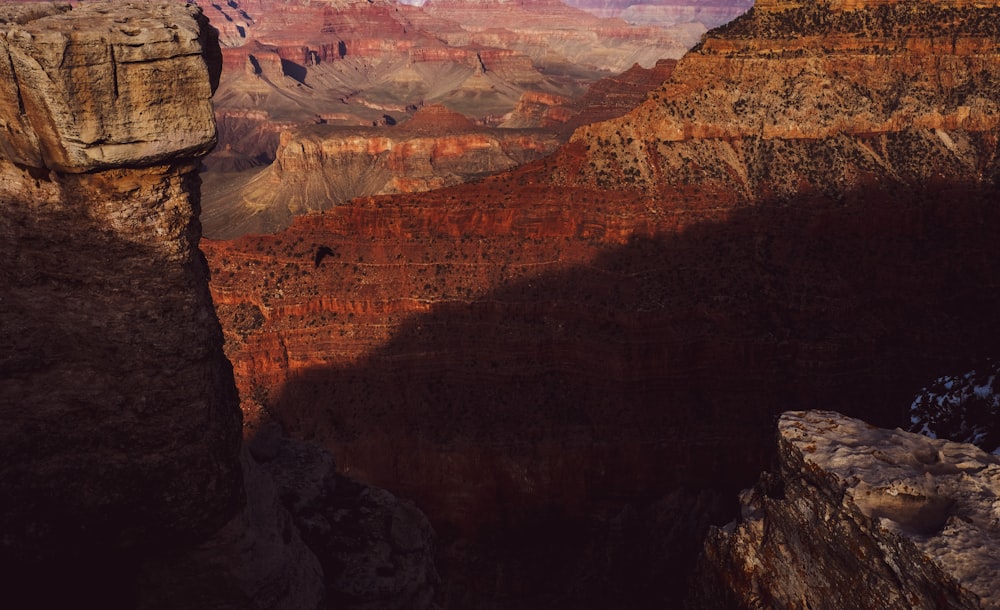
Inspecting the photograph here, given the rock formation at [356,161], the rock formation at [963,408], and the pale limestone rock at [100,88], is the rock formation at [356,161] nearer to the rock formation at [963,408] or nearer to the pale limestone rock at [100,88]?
the rock formation at [963,408]

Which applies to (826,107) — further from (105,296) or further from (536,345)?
(105,296)

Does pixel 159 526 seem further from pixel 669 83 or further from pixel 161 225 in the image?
pixel 669 83

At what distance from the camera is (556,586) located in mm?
28734

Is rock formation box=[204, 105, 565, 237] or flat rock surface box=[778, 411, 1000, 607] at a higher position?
flat rock surface box=[778, 411, 1000, 607]

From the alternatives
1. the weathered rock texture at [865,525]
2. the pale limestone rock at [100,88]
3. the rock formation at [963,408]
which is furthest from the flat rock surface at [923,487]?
the rock formation at [963,408]

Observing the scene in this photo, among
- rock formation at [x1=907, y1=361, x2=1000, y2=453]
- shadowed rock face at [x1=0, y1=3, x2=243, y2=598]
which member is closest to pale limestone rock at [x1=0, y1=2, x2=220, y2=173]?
shadowed rock face at [x1=0, y1=3, x2=243, y2=598]

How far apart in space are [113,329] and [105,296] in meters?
0.50

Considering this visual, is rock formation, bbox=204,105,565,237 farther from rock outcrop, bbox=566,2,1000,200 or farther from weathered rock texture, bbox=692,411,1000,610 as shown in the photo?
weathered rock texture, bbox=692,411,1000,610

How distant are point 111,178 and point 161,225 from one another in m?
0.89

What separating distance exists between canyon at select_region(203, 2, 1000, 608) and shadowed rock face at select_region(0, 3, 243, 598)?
19755 mm

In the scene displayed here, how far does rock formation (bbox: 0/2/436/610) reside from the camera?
8.46m

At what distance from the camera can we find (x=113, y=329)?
390 inches

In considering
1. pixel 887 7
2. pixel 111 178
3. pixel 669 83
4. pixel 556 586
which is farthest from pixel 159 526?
pixel 887 7

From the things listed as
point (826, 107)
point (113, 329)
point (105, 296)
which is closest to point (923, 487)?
point (113, 329)
